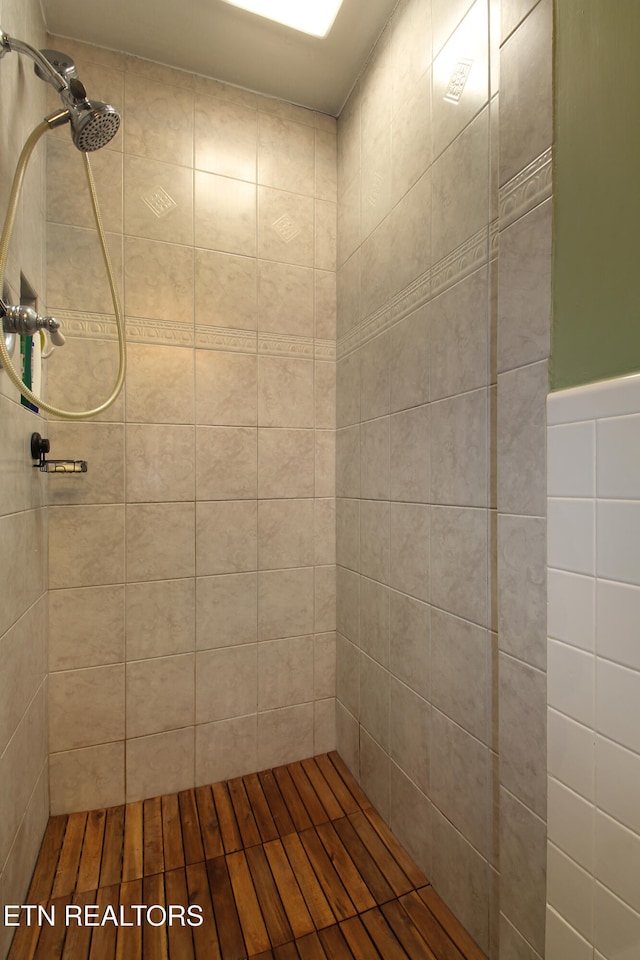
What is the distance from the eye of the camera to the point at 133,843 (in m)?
1.37

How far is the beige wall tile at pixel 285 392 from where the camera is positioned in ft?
5.65

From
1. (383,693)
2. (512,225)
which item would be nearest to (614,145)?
(512,225)

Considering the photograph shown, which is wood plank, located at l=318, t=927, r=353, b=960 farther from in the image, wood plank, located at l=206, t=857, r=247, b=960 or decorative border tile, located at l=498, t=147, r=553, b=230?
decorative border tile, located at l=498, t=147, r=553, b=230

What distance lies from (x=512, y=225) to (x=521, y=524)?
0.61m

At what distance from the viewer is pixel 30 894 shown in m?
1.19

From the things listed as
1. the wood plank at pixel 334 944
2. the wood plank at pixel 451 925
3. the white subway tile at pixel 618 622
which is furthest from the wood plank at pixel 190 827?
the white subway tile at pixel 618 622

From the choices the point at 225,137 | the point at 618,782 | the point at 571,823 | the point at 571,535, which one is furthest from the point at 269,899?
the point at 225,137

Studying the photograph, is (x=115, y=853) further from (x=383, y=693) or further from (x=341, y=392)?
(x=341, y=392)

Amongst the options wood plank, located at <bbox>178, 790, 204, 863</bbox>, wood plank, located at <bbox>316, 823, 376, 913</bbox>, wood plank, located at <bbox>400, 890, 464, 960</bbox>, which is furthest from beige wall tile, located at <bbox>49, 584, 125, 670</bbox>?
wood plank, located at <bbox>400, 890, 464, 960</bbox>

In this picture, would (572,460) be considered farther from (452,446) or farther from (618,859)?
(618,859)

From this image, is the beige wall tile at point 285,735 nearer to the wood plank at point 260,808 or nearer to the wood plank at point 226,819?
the wood plank at point 260,808

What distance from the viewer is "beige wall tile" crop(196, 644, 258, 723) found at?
5.40 feet

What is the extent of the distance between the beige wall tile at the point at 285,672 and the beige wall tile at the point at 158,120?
1.86 m

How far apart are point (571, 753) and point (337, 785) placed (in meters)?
1.17
